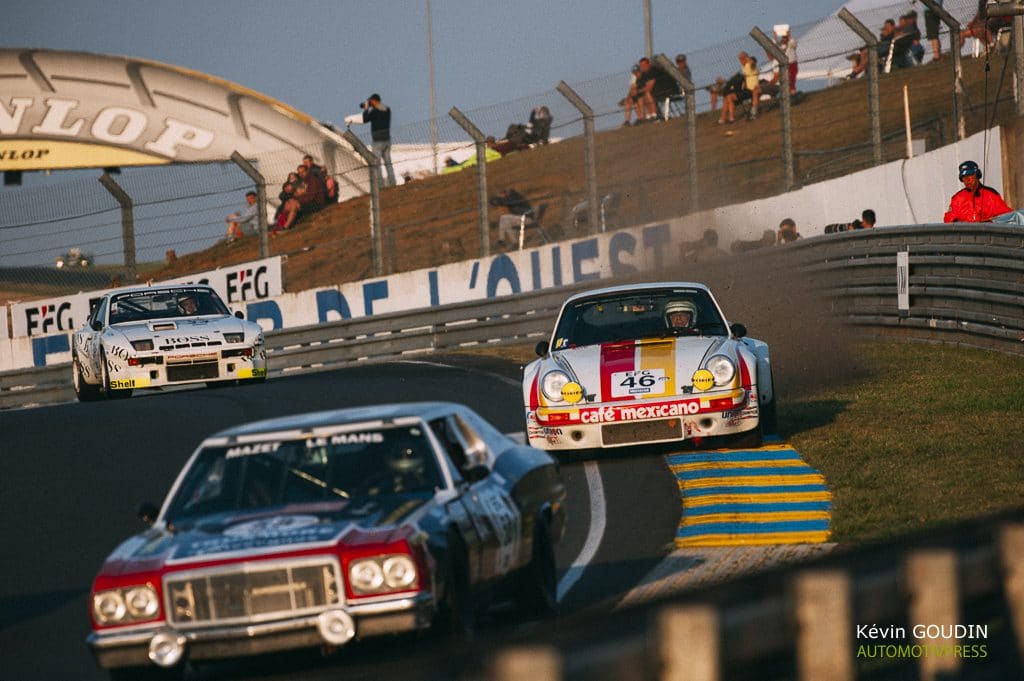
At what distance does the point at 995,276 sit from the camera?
52.6 feet

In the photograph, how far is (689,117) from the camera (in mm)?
23125

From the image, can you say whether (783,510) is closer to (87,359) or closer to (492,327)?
(87,359)

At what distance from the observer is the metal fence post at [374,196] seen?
24.4m

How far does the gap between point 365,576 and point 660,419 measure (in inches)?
239

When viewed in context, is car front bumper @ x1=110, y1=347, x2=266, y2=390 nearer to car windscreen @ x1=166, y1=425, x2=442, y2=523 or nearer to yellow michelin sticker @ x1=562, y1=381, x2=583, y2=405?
yellow michelin sticker @ x1=562, y1=381, x2=583, y2=405

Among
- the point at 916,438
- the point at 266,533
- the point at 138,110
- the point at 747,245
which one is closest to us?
the point at 266,533

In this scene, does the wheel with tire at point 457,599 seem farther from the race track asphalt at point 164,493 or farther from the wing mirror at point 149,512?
the wing mirror at point 149,512

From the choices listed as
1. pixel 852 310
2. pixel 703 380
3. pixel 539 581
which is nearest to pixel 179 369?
pixel 703 380

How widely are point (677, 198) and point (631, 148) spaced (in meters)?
4.00

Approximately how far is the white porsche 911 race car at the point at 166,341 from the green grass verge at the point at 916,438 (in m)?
6.38

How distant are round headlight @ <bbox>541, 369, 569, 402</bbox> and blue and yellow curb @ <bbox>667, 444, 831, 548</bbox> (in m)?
0.98

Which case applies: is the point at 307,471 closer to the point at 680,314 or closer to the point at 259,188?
the point at 680,314

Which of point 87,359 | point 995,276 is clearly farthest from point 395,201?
point 995,276

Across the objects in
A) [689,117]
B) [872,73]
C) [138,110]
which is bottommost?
[689,117]
